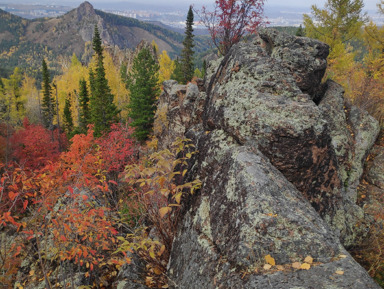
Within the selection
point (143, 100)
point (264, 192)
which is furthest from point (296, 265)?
point (143, 100)

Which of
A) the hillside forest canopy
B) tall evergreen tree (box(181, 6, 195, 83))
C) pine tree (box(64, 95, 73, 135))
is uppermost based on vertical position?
tall evergreen tree (box(181, 6, 195, 83))

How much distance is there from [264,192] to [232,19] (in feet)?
37.2

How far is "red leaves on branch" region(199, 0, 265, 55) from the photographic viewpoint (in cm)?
1187

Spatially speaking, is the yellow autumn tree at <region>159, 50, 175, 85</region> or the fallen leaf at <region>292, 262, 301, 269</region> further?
the yellow autumn tree at <region>159, 50, 175, 85</region>

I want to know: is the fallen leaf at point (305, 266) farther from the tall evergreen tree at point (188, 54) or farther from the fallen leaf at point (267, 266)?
the tall evergreen tree at point (188, 54)

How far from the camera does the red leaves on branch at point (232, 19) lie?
11.9 m

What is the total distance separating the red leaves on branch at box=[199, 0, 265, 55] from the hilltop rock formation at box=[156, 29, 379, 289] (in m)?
6.08

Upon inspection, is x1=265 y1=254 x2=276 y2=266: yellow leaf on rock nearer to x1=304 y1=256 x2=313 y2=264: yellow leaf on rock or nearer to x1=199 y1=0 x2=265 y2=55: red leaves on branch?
x1=304 y1=256 x2=313 y2=264: yellow leaf on rock

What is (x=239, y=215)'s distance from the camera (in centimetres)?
342

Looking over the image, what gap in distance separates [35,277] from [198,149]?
7.31 m

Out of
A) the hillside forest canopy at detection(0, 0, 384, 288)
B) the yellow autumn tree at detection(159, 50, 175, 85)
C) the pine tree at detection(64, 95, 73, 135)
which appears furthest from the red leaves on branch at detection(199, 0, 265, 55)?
the pine tree at detection(64, 95, 73, 135)

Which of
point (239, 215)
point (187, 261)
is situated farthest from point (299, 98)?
point (187, 261)

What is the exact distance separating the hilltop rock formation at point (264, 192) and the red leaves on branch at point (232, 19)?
608 cm

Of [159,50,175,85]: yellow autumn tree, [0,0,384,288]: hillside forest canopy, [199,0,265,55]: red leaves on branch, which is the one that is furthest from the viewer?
[159,50,175,85]: yellow autumn tree
